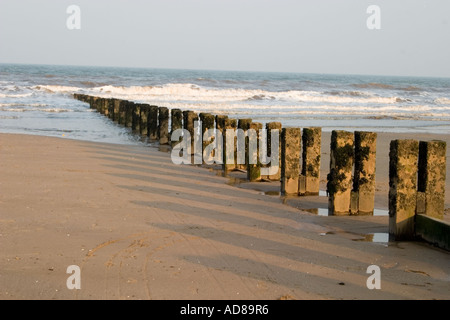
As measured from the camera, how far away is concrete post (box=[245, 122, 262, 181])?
8.98m

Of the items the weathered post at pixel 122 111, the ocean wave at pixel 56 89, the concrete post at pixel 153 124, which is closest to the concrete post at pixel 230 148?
the concrete post at pixel 153 124

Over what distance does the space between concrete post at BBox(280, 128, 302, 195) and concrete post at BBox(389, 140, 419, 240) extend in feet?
7.12

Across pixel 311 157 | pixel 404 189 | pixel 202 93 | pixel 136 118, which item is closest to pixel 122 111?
pixel 136 118

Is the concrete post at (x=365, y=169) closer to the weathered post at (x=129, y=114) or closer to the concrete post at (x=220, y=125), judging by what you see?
the concrete post at (x=220, y=125)

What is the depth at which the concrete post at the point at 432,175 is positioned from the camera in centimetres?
568

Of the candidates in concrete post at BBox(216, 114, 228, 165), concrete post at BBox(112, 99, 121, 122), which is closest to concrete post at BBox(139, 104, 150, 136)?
concrete post at BBox(112, 99, 121, 122)

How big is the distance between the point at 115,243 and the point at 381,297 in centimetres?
229

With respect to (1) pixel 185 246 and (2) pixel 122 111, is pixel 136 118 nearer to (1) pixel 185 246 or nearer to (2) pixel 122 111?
(2) pixel 122 111

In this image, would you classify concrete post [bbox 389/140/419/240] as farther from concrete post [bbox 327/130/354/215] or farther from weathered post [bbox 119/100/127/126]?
weathered post [bbox 119/100/127/126]

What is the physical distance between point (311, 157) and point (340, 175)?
92cm

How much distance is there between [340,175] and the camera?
6824 millimetres

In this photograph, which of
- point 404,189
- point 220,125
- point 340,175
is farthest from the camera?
point 220,125
